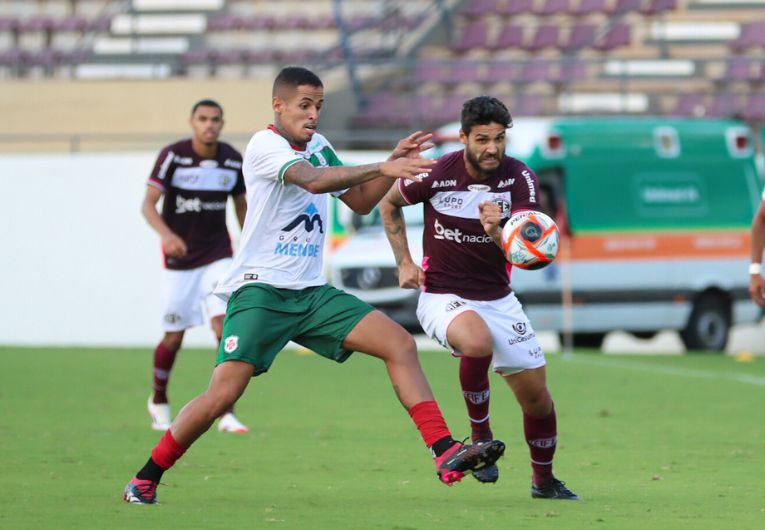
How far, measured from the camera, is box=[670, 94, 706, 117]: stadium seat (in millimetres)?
27672

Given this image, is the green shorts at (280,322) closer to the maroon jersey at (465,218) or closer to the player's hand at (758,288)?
the maroon jersey at (465,218)

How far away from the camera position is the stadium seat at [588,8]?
31328mm

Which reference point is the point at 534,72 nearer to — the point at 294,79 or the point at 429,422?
the point at 294,79

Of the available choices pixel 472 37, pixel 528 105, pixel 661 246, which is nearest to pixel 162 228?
pixel 661 246

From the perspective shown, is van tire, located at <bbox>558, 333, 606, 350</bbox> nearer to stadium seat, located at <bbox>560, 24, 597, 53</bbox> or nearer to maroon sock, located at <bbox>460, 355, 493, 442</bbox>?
stadium seat, located at <bbox>560, 24, 597, 53</bbox>

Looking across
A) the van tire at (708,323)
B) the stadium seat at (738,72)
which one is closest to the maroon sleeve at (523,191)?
the van tire at (708,323)

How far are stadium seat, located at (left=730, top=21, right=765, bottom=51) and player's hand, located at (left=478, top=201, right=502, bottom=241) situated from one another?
23666 millimetres

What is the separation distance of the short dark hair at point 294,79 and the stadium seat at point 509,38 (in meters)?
24.1

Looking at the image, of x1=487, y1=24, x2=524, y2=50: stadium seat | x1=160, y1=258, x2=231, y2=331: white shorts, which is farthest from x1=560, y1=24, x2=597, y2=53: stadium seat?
x1=160, y1=258, x2=231, y2=331: white shorts

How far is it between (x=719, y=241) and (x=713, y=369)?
3324 millimetres

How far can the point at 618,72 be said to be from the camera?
28.8 meters

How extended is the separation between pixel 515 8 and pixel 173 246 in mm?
21904

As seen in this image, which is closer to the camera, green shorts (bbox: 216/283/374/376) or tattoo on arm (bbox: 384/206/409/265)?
green shorts (bbox: 216/283/374/376)

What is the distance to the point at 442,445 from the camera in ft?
23.0
